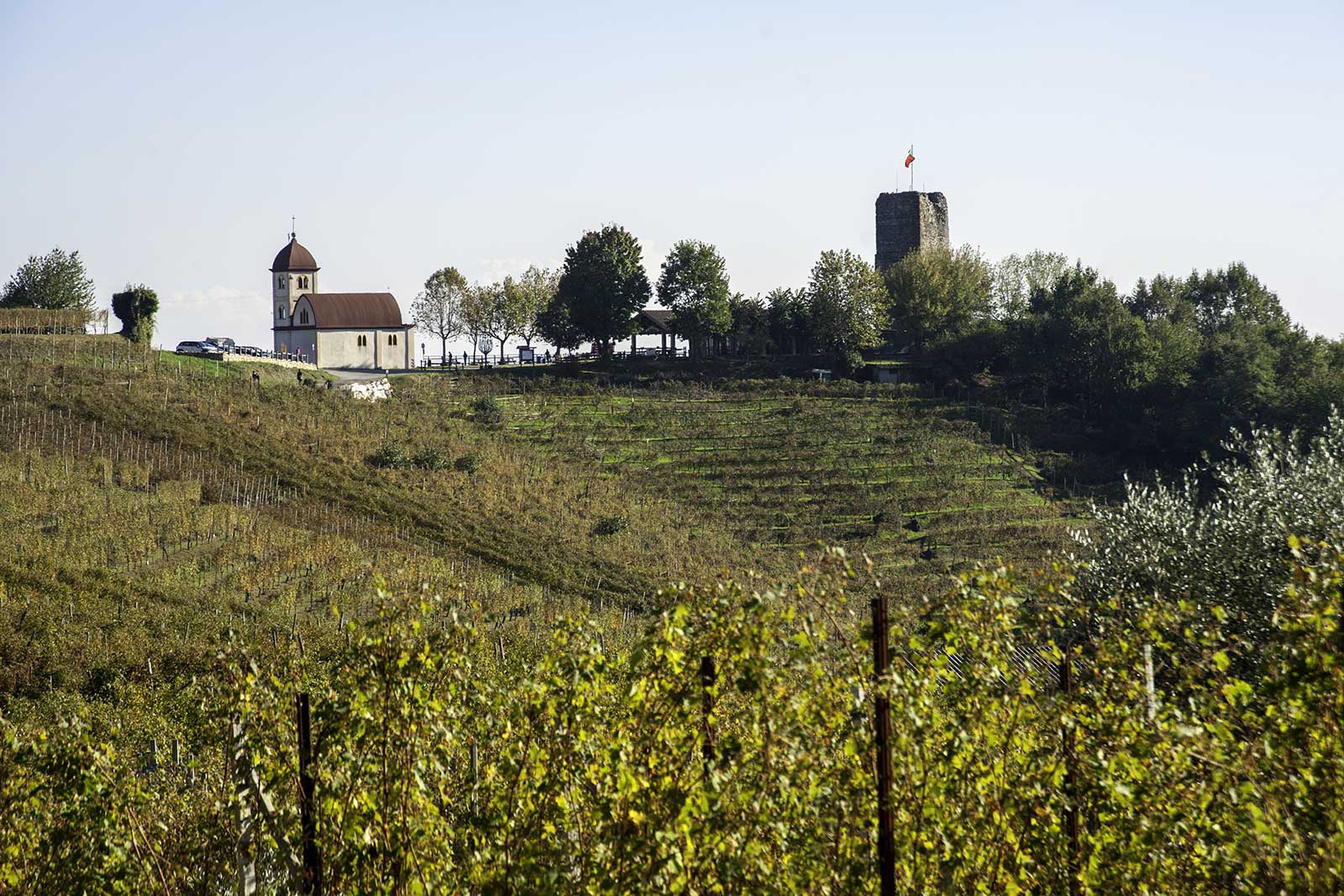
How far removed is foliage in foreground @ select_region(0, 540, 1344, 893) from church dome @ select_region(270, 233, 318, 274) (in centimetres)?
9171

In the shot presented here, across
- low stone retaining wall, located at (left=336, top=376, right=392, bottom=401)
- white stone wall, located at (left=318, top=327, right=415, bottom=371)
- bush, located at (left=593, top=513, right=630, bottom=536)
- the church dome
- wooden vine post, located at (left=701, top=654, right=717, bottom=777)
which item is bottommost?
bush, located at (left=593, top=513, right=630, bottom=536)

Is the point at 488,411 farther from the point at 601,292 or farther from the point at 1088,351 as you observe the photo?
the point at 1088,351

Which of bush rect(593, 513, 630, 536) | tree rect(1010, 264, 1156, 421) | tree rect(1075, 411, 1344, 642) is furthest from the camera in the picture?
tree rect(1010, 264, 1156, 421)

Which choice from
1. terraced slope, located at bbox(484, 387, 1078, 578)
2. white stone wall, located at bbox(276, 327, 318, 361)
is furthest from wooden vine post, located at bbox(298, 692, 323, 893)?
white stone wall, located at bbox(276, 327, 318, 361)

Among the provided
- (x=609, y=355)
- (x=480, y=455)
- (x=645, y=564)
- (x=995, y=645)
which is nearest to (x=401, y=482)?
(x=480, y=455)

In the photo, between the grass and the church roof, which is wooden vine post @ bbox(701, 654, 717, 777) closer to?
the grass

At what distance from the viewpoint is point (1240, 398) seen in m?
72.2

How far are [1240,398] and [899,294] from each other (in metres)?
27.8

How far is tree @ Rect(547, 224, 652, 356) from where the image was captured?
87000 millimetres

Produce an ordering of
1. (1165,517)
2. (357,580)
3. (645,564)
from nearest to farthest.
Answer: (1165,517) → (357,580) → (645,564)

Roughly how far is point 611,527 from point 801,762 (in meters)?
45.6

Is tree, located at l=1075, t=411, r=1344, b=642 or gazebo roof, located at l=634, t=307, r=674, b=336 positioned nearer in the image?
tree, located at l=1075, t=411, r=1344, b=642

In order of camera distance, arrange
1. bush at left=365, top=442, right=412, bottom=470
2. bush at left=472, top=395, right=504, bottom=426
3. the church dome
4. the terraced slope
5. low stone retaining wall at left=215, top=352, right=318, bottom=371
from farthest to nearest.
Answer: the church dome < low stone retaining wall at left=215, top=352, right=318, bottom=371 < bush at left=472, top=395, right=504, bottom=426 < bush at left=365, top=442, right=412, bottom=470 < the terraced slope

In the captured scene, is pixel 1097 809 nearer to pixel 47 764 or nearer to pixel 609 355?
pixel 47 764
